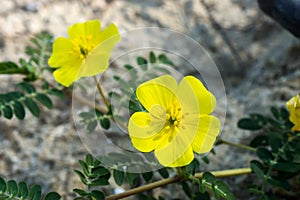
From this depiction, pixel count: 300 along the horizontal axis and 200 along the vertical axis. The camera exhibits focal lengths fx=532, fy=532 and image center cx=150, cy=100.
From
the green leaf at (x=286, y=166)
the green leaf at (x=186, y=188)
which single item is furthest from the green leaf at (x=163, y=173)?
the green leaf at (x=286, y=166)

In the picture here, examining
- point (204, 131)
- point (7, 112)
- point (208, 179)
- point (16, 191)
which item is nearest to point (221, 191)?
point (208, 179)

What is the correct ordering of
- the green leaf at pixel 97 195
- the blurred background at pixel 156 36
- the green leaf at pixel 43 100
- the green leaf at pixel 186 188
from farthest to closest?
1. the blurred background at pixel 156 36
2. the green leaf at pixel 43 100
3. the green leaf at pixel 186 188
4. the green leaf at pixel 97 195

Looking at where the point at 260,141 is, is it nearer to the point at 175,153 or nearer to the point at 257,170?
the point at 257,170

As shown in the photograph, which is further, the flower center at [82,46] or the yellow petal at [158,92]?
the flower center at [82,46]

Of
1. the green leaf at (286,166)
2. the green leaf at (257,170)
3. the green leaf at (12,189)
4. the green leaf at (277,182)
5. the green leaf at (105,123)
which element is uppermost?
the green leaf at (105,123)

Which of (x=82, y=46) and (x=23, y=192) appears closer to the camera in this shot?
(x=23, y=192)

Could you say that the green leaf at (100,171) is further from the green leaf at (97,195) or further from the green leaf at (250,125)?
the green leaf at (250,125)

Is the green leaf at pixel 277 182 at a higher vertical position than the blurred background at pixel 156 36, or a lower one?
lower

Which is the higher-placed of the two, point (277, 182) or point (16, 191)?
point (16, 191)

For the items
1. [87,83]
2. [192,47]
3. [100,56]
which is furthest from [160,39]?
[100,56]
